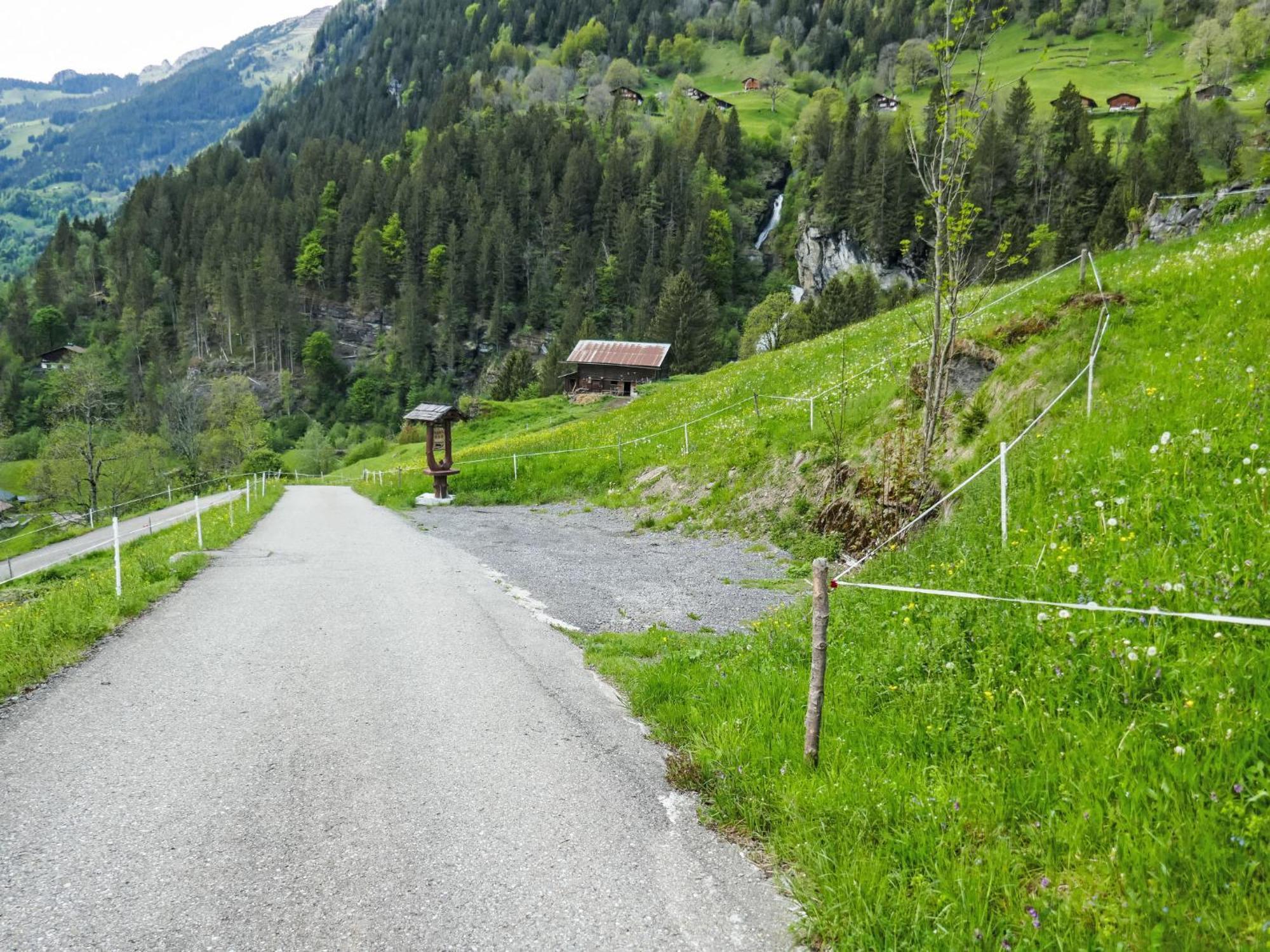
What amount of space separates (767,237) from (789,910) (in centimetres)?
13596

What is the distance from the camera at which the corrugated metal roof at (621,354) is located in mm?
67812

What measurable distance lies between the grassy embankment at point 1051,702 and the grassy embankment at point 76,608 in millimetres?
6087

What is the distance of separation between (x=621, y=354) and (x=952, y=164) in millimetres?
61972

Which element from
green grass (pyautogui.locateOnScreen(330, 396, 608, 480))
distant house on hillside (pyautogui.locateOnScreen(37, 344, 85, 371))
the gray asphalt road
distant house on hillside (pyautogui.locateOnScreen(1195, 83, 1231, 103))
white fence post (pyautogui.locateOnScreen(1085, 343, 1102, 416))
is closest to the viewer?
the gray asphalt road

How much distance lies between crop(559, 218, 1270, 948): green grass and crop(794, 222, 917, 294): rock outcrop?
97.0 m

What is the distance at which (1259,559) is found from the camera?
4449 millimetres

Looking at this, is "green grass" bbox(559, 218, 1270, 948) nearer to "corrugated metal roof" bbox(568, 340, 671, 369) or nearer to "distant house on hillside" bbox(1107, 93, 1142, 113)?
"corrugated metal roof" bbox(568, 340, 671, 369)

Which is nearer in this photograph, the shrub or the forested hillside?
the shrub

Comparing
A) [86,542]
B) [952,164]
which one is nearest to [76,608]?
[952,164]

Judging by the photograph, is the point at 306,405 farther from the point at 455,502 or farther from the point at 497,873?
the point at 497,873

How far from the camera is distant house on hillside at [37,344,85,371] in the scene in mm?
118562

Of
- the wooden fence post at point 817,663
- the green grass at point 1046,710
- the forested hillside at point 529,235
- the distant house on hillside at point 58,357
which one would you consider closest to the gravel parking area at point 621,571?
the green grass at point 1046,710

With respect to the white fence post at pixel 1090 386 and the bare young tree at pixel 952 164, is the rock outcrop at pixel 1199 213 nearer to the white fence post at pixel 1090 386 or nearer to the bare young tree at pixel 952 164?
the white fence post at pixel 1090 386

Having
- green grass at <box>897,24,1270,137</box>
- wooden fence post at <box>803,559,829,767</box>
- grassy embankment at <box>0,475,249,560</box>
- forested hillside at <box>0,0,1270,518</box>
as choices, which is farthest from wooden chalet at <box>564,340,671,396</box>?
green grass at <box>897,24,1270,137</box>
